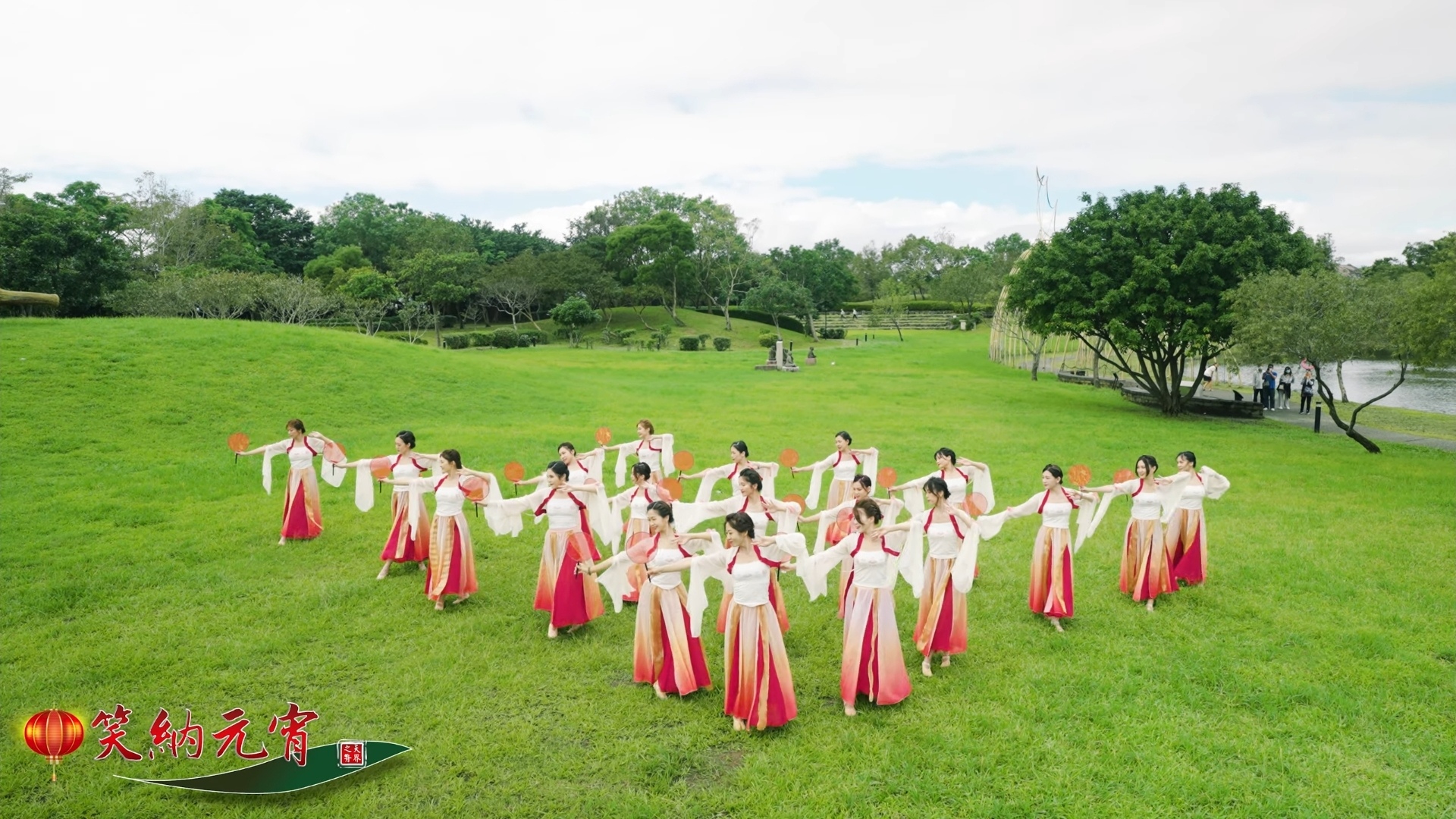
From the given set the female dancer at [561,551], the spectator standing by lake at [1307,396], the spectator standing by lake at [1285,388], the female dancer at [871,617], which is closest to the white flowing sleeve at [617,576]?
the female dancer at [561,551]

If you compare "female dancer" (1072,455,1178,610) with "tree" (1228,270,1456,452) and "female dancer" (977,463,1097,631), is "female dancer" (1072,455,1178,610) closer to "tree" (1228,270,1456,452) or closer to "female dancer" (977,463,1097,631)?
"female dancer" (977,463,1097,631)

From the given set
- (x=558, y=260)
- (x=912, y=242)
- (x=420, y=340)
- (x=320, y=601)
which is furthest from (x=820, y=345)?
(x=320, y=601)

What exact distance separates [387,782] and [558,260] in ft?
185

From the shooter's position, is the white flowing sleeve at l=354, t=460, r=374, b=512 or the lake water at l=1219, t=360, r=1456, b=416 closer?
the white flowing sleeve at l=354, t=460, r=374, b=512

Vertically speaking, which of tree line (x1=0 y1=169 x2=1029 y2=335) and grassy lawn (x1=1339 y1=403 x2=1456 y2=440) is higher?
tree line (x1=0 y1=169 x2=1029 y2=335)

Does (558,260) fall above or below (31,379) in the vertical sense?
above

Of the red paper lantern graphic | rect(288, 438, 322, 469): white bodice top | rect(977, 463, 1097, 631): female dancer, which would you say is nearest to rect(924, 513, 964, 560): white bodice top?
rect(977, 463, 1097, 631): female dancer

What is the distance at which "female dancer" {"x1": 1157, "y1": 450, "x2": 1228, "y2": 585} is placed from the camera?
933cm

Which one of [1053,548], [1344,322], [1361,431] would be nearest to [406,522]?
[1053,548]

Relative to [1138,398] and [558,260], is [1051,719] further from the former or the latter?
[558,260]

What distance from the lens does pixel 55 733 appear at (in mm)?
4629

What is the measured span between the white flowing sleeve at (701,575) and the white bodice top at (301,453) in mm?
7105

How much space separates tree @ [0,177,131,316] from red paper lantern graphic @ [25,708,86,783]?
1258 inches

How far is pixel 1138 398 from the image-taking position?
29.5 meters
